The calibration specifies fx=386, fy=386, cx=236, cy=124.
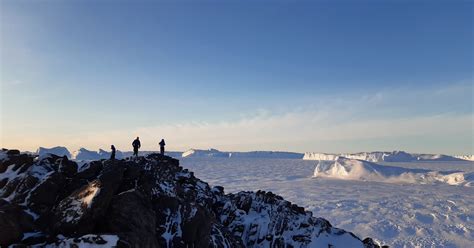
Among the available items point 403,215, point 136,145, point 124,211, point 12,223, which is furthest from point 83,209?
point 403,215

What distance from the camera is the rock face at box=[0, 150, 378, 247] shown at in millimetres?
21844

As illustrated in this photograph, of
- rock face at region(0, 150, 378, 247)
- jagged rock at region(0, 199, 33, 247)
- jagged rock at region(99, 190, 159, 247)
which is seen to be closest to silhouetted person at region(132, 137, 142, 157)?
rock face at region(0, 150, 378, 247)

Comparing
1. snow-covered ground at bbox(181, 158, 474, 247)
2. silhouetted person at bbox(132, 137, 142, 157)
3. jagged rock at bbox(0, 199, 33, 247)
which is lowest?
snow-covered ground at bbox(181, 158, 474, 247)

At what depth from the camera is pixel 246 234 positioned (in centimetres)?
4106

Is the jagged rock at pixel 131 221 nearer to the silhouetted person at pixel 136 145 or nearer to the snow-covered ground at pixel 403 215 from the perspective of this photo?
the silhouetted person at pixel 136 145

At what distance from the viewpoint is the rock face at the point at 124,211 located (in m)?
21.8

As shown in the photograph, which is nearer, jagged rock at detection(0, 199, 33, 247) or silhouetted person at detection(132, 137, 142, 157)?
jagged rock at detection(0, 199, 33, 247)

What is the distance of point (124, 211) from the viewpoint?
74.6 ft

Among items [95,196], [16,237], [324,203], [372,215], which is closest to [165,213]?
[95,196]

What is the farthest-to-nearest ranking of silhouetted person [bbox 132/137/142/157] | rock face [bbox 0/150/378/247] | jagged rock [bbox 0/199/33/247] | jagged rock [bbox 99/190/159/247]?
silhouetted person [bbox 132/137/142/157]
rock face [bbox 0/150/378/247]
jagged rock [bbox 99/190/159/247]
jagged rock [bbox 0/199/33/247]

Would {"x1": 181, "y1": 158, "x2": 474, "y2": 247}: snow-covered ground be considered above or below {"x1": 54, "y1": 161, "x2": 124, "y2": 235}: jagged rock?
below

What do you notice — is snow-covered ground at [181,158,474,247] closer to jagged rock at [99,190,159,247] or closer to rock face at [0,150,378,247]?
rock face at [0,150,378,247]

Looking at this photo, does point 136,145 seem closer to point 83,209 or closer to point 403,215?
point 83,209

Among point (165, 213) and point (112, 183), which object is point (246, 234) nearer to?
point (165, 213)
